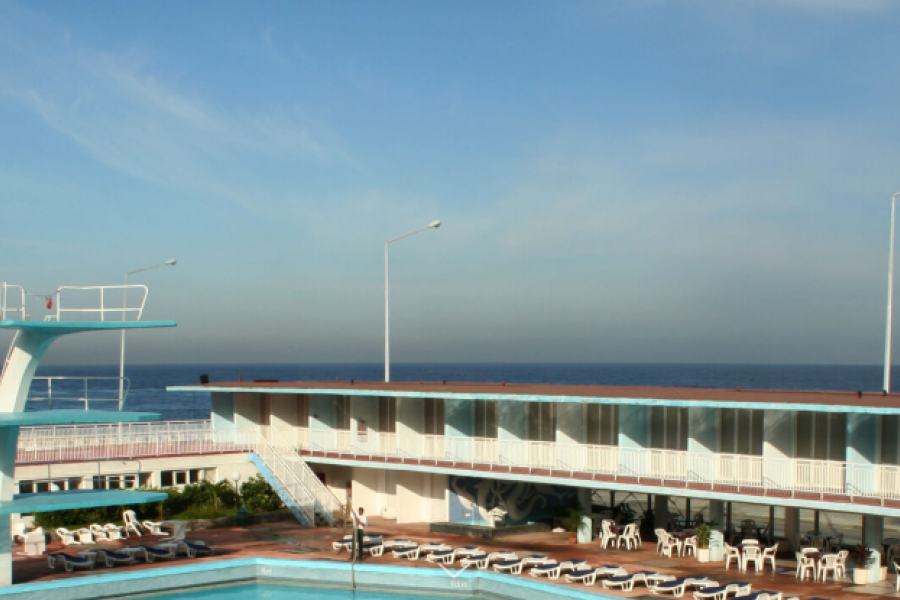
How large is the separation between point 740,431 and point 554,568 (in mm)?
6382

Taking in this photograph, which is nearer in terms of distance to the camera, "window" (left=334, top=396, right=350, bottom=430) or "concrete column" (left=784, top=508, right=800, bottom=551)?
"concrete column" (left=784, top=508, right=800, bottom=551)

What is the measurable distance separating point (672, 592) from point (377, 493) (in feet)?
47.7

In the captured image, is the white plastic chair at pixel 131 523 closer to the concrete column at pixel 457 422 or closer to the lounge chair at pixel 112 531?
the lounge chair at pixel 112 531

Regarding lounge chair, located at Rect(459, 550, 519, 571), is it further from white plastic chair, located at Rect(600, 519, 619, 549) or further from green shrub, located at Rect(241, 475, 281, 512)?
green shrub, located at Rect(241, 475, 281, 512)

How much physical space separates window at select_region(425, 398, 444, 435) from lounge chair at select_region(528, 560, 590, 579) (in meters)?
9.07

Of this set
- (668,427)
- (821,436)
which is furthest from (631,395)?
(821,436)

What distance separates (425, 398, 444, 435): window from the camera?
32.7 meters

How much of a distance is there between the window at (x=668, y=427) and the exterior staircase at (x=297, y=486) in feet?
36.1

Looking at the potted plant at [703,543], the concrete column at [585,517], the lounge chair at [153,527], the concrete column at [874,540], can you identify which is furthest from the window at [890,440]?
the lounge chair at [153,527]

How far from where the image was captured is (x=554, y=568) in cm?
2412

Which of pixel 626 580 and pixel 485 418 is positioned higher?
pixel 485 418

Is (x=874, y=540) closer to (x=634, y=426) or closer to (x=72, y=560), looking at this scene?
(x=634, y=426)

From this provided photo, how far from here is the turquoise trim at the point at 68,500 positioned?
22.4 meters

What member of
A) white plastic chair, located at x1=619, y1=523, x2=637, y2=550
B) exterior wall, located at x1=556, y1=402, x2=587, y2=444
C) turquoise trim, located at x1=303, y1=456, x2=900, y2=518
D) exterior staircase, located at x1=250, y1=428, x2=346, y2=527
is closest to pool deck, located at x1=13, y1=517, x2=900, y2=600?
white plastic chair, located at x1=619, y1=523, x2=637, y2=550
